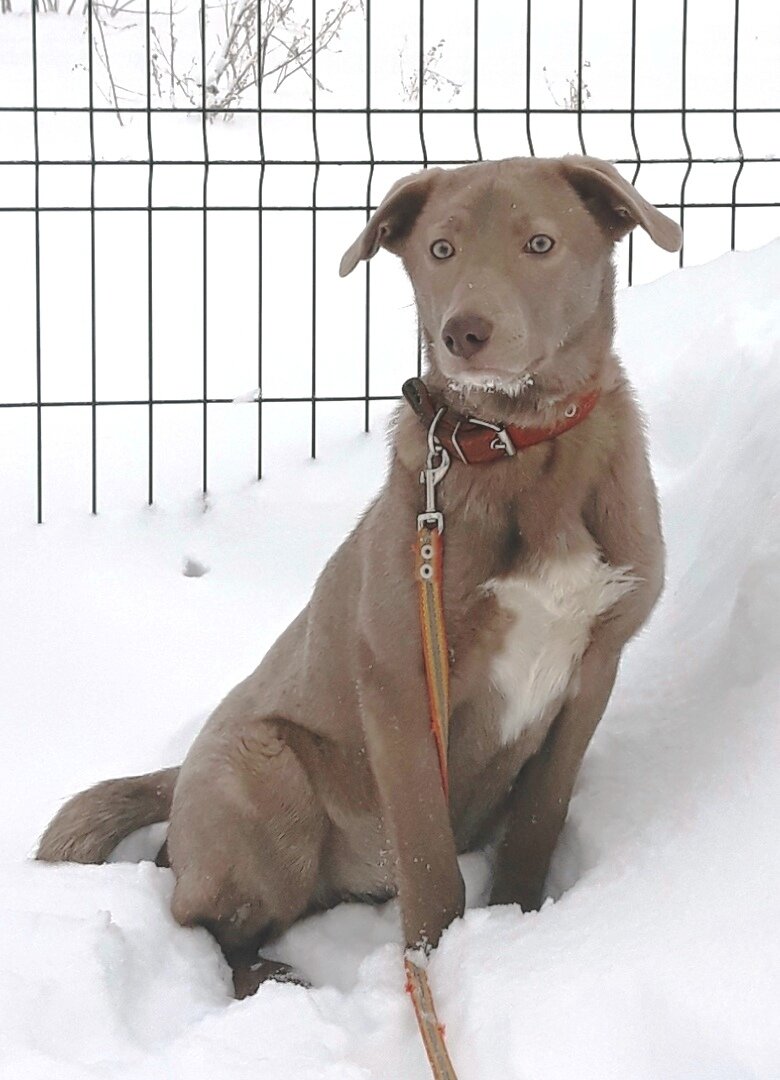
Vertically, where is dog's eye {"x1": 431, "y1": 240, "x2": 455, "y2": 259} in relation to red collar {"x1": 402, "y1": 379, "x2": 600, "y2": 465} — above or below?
above

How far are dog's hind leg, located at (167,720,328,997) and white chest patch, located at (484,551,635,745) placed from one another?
1.62 feet

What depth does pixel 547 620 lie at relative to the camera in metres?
2.47

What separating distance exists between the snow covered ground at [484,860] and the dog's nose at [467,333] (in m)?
0.85

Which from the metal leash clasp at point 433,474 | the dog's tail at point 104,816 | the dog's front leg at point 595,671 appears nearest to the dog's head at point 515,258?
the metal leash clasp at point 433,474

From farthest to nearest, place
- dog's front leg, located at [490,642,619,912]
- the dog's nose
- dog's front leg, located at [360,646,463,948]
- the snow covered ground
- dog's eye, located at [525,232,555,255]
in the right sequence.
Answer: dog's front leg, located at [490,642,619,912] → dog's front leg, located at [360,646,463,948] → dog's eye, located at [525,232,555,255] → the dog's nose → the snow covered ground

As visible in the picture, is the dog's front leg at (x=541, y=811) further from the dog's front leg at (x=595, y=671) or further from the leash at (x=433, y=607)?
the leash at (x=433, y=607)

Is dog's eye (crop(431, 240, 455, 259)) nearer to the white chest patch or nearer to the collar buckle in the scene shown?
the collar buckle

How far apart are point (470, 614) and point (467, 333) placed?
0.49 metres

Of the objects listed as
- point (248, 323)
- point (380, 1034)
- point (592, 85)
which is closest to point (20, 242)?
point (248, 323)

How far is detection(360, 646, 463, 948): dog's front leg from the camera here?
2518 mm

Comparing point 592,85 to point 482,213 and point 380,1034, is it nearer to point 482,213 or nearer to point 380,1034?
point 482,213

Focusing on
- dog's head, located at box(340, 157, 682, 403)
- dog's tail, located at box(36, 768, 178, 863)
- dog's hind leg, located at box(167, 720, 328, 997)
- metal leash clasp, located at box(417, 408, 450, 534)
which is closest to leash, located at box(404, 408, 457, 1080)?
metal leash clasp, located at box(417, 408, 450, 534)

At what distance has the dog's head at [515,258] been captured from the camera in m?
2.31

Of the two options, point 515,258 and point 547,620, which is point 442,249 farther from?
point 547,620
